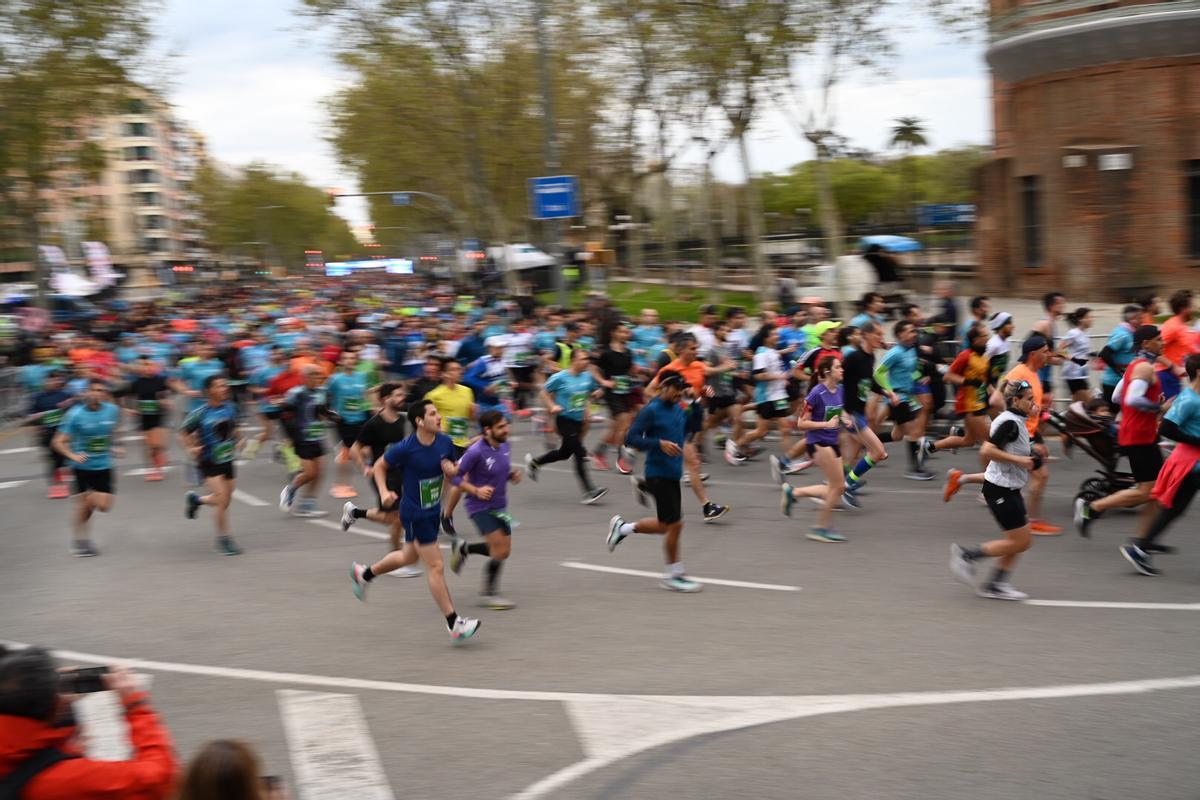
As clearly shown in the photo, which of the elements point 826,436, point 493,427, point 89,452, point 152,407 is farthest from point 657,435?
point 152,407

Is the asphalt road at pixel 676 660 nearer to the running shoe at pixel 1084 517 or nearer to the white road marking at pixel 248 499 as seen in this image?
the running shoe at pixel 1084 517

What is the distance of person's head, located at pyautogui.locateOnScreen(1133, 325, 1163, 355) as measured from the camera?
37.8 feet

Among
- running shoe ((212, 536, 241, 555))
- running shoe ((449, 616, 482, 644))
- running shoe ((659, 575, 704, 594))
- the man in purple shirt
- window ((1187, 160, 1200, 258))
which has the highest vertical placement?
window ((1187, 160, 1200, 258))

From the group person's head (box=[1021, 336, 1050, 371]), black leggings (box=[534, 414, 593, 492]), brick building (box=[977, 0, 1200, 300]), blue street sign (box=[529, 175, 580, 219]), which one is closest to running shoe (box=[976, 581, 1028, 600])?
person's head (box=[1021, 336, 1050, 371])

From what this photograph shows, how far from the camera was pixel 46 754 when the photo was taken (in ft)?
12.2

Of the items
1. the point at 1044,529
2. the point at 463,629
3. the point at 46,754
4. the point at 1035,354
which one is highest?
the point at 1035,354

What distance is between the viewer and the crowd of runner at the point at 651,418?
9.00m

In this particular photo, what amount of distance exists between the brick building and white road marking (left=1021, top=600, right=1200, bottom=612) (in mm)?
21413

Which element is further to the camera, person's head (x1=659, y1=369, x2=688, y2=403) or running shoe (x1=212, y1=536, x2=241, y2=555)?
running shoe (x1=212, y1=536, x2=241, y2=555)

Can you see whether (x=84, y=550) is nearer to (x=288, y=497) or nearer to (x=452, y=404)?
(x=288, y=497)

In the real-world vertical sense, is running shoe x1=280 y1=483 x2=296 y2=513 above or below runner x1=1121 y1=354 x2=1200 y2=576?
below

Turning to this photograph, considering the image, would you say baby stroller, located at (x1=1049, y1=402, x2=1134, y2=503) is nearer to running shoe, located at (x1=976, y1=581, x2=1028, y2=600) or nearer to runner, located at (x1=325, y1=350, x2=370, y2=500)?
running shoe, located at (x1=976, y1=581, x2=1028, y2=600)

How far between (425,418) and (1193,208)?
81.8ft

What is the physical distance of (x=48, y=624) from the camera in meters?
9.23
